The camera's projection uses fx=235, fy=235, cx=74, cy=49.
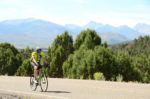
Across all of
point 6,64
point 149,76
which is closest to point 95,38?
point 6,64

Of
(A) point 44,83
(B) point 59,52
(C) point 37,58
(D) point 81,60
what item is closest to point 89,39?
(D) point 81,60

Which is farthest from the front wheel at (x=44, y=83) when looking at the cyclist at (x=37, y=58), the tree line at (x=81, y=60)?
the tree line at (x=81, y=60)

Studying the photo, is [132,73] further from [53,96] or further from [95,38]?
[53,96]

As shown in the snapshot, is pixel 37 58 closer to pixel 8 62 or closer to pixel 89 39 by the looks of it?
pixel 89 39

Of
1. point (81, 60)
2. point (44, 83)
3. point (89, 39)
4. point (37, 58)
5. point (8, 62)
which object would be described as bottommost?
point (44, 83)

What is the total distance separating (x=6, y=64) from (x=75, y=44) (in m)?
18.3

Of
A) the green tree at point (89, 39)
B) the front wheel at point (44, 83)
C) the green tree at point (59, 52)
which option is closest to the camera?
the front wheel at point (44, 83)

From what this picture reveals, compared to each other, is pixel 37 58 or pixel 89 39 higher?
pixel 89 39

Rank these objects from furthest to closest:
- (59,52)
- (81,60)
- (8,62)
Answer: (8,62), (59,52), (81,60)

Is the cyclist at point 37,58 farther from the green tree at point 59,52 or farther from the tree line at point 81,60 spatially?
the green tree at point 59,52

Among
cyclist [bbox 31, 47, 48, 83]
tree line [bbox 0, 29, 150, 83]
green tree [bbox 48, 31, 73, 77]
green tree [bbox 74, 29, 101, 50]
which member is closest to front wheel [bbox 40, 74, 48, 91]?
cyclist [bbox 31, 47, 48, 83]

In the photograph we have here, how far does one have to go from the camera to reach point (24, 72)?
183 ft

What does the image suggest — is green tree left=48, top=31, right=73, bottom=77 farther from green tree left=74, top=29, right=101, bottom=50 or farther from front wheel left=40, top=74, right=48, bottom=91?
front wheel left=40, top=74, right=48, bottom=91

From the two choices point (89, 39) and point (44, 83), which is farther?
point (89, 39)
